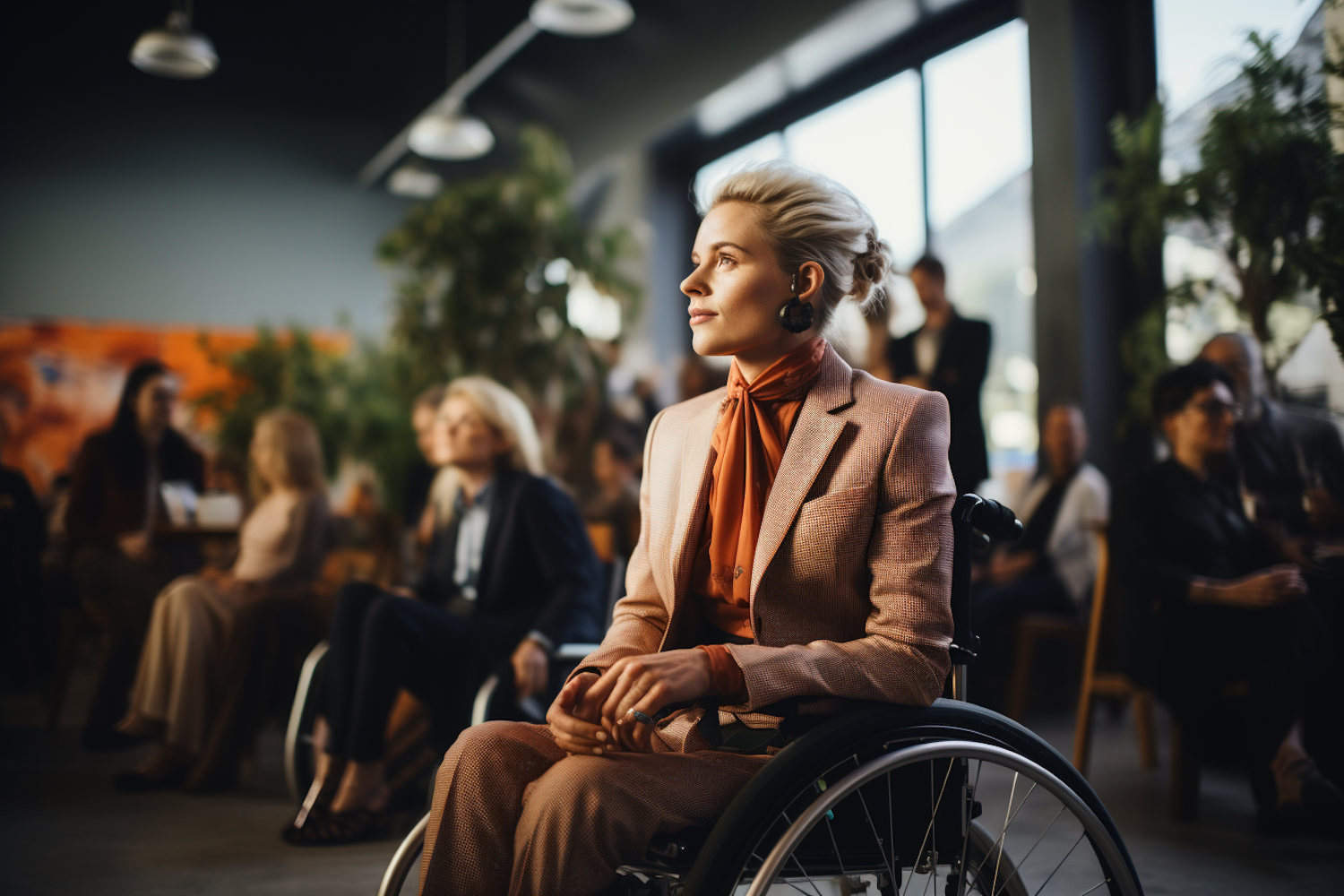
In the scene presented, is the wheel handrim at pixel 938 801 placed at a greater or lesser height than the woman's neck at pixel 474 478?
lesser

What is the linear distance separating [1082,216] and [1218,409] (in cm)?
223

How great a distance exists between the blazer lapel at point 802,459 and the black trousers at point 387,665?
1587mm

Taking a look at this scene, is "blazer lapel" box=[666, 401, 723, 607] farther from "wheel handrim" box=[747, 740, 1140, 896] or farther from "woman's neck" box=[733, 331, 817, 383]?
"wheel handrim" box=[747, 740, 1140, 896]

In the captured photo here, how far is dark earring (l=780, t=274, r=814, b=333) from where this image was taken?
4.71ft

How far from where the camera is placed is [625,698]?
48.5 inches

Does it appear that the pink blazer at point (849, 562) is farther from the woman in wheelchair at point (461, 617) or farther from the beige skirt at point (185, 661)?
the beige skirt at point (185, 661)

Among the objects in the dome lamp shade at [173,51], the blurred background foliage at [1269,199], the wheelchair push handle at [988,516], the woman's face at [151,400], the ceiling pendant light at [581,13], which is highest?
the dome lamp shade at [173,51]

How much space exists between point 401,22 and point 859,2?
356 centimetres

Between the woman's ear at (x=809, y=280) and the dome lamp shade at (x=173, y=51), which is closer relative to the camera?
the woman's ear at (x=809, y=280)

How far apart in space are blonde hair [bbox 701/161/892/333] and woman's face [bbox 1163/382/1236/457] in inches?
77.8

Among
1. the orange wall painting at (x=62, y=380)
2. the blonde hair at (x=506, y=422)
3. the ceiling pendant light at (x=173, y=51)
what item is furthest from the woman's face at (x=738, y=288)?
the orange wall painting at (x=62, y=380)

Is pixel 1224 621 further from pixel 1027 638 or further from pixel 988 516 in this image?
pixel 988 516

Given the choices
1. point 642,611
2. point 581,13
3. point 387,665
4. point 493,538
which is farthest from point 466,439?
point 581,13

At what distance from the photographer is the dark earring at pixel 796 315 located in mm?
1437
